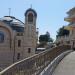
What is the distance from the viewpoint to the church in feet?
197

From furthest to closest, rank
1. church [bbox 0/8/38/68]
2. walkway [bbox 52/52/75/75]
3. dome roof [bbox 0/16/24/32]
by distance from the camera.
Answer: dome roof [bbox 0/16/24/32]
church [bbox 0/8/38/68]
walkway [bbox 52/52/75/75]

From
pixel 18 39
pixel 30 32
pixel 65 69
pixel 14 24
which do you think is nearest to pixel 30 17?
pixel 30 32

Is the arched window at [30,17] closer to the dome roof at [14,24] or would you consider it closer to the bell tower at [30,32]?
the bell tower at [30,32]

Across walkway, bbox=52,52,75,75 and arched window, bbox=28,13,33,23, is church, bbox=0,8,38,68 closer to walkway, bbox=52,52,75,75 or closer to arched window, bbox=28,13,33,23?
arched window, bbox=28,13,33,23

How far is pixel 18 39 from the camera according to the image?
6094 cm

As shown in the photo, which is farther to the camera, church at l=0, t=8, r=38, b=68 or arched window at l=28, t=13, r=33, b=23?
arched window at l=28, t=13, r=33, b=23

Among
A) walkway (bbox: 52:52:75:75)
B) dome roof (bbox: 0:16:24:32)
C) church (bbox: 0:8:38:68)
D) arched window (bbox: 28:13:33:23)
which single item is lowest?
walkway (bbox: 52:52:75:75)

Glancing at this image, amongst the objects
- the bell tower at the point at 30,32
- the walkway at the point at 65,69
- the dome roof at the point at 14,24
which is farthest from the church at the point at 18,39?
the walkway at the point at 65,69

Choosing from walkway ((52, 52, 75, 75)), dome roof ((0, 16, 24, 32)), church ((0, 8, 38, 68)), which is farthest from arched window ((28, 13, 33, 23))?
walkway ((52, 52, 75, 75))

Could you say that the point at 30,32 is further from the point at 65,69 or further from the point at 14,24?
the point at 65,69

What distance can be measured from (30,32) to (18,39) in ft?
9.24

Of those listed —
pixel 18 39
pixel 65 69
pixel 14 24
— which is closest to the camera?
pixel 65 69

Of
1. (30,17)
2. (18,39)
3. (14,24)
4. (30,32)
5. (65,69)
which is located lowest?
(65,69)

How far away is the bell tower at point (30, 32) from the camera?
60.0 metres
